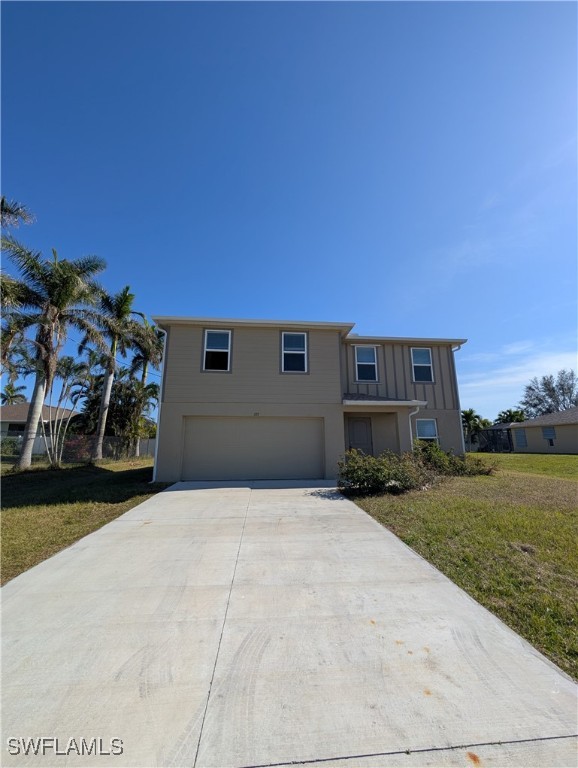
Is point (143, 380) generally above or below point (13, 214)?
below

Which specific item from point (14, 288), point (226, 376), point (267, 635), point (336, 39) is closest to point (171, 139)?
point (336, 39)

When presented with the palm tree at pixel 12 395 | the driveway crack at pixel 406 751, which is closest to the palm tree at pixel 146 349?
the driveway crack at pixel 406 751

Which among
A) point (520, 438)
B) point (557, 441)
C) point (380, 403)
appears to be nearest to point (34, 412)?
point (380, 403)

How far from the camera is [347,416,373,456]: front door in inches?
489

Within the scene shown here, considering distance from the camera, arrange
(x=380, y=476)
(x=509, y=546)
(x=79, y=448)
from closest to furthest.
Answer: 1. (x=509, y=546)
2. (x=380, y=476)
3. (x=79, y=448)

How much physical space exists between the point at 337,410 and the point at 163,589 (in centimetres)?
798

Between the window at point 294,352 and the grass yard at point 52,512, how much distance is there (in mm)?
5274

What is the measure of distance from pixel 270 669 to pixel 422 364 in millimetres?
12591

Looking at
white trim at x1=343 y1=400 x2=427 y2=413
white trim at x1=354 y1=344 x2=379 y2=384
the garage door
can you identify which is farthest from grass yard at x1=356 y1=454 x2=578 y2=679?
white trim at x1=354 y1=344 x2=379 y2=384

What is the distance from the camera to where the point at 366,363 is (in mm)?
13117

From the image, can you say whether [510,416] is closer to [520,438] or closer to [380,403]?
[520,438]

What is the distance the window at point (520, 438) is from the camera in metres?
27.3

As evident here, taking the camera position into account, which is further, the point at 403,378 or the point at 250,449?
the point at 403,378

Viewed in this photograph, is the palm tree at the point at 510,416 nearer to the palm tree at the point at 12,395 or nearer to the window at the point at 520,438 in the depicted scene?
the window at the point at 520,438
